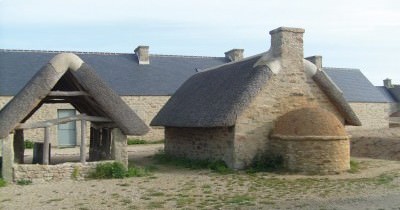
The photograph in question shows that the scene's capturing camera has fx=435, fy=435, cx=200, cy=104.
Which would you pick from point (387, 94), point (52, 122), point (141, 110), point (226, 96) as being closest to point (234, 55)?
point (141, 110)

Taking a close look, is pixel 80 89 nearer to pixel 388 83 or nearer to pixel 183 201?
pixel 183 201

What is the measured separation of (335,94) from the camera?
14.6m

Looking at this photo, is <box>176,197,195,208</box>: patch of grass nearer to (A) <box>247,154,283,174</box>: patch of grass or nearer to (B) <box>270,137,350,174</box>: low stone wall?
(A) <box>247,154,283,174</box>: patch of grass

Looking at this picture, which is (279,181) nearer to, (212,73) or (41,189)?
(41,189)

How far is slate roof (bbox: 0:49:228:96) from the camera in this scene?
2511 centimetres

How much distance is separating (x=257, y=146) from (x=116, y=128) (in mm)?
4350

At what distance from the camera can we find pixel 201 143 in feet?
48.7

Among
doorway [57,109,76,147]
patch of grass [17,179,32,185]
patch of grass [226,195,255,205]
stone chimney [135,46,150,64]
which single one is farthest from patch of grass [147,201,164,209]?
stone chimney [135,46,150,64]

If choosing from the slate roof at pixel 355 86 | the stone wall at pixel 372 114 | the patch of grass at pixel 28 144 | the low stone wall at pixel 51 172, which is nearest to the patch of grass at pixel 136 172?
the low stone wall at pixel 51 172

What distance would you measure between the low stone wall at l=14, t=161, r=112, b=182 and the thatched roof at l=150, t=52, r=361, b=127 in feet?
12.7

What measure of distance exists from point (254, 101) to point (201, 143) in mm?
2563

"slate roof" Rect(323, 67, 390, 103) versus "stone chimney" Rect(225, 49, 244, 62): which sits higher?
"stone chimney" Rect(225, 49, 244, 62)

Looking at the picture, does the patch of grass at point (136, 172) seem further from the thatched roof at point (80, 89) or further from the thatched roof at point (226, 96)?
the thatched roof at point (226, 96)

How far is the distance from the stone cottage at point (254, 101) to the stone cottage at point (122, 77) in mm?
10501
